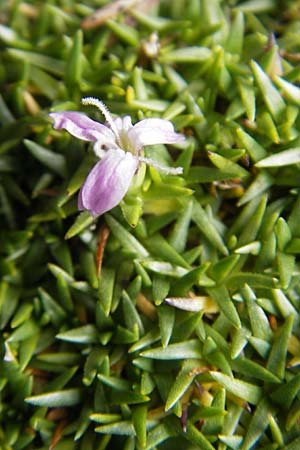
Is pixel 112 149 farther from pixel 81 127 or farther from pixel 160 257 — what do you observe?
pixel 160 257

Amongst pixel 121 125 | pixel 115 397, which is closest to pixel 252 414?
pixel 115 397

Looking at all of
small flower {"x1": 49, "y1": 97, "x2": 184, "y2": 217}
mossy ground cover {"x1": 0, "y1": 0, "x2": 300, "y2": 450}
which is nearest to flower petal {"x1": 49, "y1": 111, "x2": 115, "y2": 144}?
small flower {"x1": 49, "y1": 97, "x2": 184, "y2": 217}

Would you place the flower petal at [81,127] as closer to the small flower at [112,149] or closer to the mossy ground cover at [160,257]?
the small flower at [112,149]

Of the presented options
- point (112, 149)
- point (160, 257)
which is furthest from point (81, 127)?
point (160, 257)

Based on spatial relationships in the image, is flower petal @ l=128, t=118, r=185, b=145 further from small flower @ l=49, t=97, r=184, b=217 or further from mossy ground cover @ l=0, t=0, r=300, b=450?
mossy ground cover @ l=0, t=0, r=300, b=450

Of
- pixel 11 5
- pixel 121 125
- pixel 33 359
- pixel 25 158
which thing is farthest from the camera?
pixel 11 5

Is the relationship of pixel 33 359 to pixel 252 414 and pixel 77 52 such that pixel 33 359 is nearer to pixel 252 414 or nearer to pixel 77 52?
pixel 252 414

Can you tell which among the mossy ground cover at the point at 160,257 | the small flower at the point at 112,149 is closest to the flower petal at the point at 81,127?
the small flower at the point at 112,149
